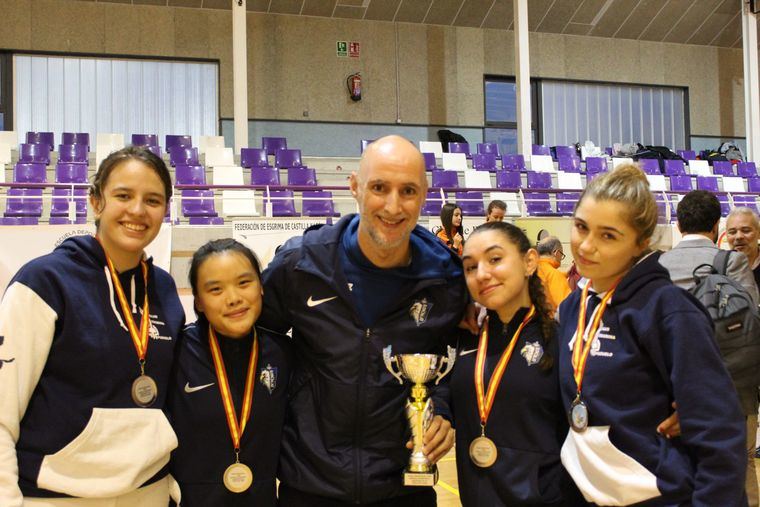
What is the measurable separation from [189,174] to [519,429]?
9.35 m

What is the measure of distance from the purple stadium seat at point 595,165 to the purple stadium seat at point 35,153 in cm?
957

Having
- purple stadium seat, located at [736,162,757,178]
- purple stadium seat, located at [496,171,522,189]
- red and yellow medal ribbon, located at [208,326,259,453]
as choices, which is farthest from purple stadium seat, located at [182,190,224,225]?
purple stadium seat, located at [736,162,757,178]

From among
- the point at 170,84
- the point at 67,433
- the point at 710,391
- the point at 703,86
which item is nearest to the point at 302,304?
the point at 67,433

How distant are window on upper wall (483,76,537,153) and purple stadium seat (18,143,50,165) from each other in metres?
9.17

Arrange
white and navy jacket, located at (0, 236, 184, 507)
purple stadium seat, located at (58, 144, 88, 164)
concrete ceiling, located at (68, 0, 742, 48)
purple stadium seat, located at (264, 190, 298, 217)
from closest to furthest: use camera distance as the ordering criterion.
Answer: white and navy jacket, located at (0, 236, 184, 507), purple stadium seat, located at (264, 190, 298, 217), purple stadium seat, located at (58, 144, 88, 164), concrete ceiling, located at (68, 0, 742, 48)

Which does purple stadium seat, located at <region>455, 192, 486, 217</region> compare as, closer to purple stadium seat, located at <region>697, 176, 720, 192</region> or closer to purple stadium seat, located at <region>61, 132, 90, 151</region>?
purple stadium seat, located at <region>697, 176, 720, 192</region>

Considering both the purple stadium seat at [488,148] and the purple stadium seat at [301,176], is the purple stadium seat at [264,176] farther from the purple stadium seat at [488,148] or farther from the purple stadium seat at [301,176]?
the purple stadium seat at [488,148]

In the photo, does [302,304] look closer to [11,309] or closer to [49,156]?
[11,309]

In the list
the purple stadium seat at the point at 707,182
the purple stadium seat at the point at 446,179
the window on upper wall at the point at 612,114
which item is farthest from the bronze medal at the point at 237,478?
the window on upper wall at the point at 612,114

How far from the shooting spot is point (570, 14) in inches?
612

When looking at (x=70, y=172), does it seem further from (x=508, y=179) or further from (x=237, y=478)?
(x=237, y=478)

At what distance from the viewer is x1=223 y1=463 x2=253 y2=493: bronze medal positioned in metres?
Result: 1.94

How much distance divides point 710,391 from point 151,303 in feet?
4.84

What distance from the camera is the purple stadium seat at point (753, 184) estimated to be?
13.4 metres
